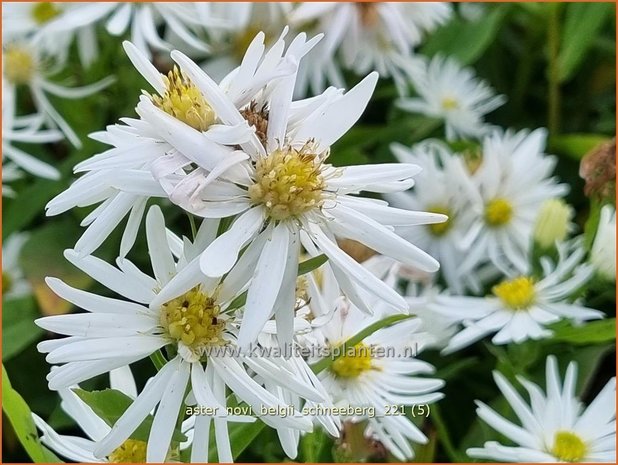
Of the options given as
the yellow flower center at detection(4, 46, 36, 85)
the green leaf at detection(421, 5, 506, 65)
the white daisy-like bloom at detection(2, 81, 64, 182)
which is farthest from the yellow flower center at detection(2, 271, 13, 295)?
the green leaf at detection(421, 5, 506, 65)

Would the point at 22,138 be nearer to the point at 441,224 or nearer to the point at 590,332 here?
the point at 441,224

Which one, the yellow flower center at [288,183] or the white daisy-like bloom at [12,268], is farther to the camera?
the white daisy-like bloom at [12,268]

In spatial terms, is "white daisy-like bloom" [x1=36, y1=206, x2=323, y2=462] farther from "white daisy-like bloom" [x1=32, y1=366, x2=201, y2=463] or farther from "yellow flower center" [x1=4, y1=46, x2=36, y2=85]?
"yellow flower center" [x1=4, y1=46, x2=36, y2=85]

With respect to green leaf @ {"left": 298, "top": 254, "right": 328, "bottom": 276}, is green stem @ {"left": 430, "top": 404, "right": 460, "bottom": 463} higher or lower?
lower

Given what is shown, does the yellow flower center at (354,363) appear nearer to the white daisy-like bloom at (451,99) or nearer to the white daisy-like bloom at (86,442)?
the white daisy-like bloom at (86,442)

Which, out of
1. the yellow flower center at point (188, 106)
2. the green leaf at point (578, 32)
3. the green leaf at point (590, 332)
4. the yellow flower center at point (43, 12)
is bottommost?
the green leaf at point (590, 332)

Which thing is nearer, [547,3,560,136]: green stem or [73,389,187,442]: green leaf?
[73,389,187,442]: green leaf

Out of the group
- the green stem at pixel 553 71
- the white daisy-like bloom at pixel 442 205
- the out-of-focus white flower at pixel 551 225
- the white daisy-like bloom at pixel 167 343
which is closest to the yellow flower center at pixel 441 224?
the white daisy-like bloom at pixel 442 205
